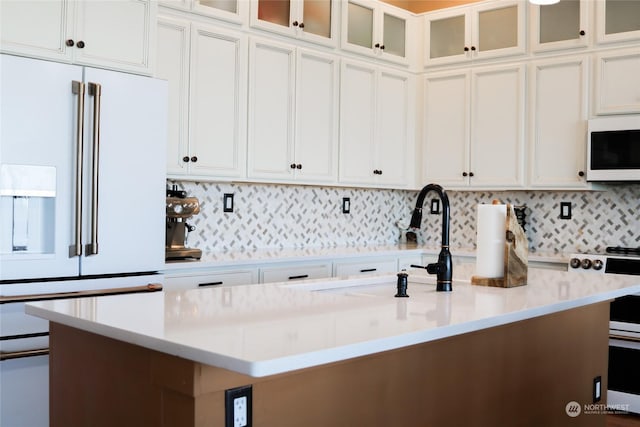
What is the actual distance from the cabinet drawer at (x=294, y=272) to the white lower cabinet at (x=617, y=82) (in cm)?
205

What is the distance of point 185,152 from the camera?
373cm

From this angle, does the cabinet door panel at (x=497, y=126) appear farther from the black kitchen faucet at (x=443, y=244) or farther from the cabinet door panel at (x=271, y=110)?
the black kitchen faucet at (x=443, y=244)

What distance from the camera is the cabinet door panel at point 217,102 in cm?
377

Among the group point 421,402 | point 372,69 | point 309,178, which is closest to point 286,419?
point 421,402

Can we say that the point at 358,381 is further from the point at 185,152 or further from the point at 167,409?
the point at 185,152

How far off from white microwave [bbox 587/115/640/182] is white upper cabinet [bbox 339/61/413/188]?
135 centimetres

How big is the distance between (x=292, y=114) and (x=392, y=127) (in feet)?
3.28

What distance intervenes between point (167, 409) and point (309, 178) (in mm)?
3062

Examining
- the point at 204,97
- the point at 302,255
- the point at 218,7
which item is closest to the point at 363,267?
the point at 302,255

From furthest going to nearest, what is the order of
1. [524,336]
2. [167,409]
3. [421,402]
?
[524,336], [421,402], [167,409]

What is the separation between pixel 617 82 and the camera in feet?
14.0

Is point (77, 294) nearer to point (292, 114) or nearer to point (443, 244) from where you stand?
point (443, 244)

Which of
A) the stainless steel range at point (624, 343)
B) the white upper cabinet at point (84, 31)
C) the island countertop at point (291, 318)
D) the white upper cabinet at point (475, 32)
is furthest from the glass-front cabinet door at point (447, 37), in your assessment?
the island countertop at point (291, 318)

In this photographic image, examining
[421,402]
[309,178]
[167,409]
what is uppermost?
[309,178]
